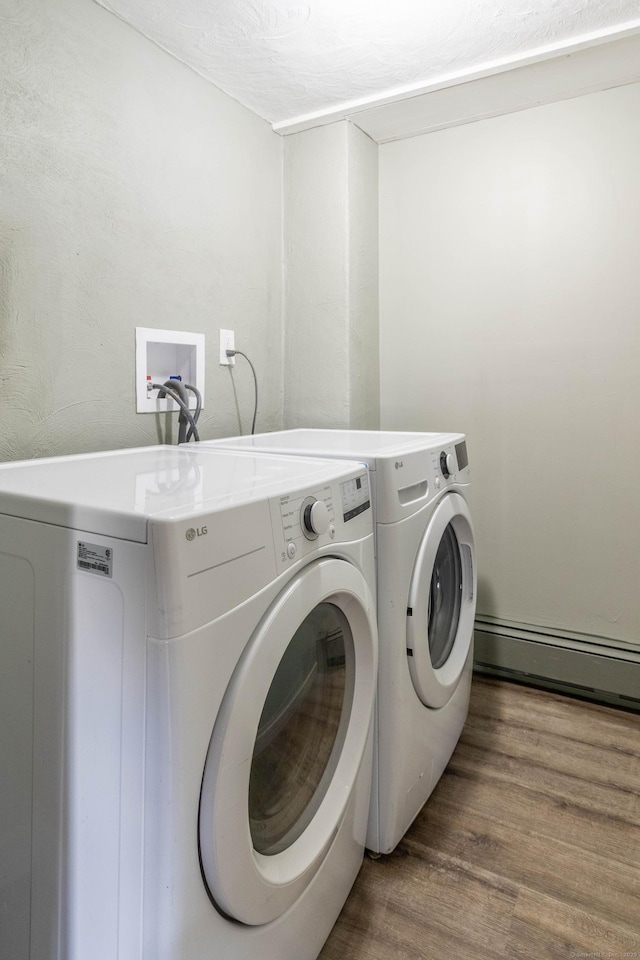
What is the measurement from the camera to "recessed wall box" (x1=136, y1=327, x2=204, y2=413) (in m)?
1.73

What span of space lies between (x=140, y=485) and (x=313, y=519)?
0.97 feet

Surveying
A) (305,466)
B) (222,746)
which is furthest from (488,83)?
(222,746)

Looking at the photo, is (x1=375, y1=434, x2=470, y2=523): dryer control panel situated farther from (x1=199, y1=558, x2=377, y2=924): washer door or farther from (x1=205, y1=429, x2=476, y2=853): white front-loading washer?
(x1=199, y1=558, x2=377, y2=924): washer door

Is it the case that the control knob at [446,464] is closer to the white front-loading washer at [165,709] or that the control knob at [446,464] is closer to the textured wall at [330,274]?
the white front-loading washer at [165,709]

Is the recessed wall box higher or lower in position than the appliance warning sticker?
higher

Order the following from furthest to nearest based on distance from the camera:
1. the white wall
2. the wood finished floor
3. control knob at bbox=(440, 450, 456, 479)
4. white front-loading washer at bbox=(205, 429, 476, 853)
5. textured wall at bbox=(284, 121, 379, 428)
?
1. textured wall at bbox=(284, 121, 379, 428)
2. the white wall
3. control knob at bbox=(440, 450, 456, 479)
4. white front-loading washer at bbox=(205, 429, 476, 853)
5. the wood finished floor

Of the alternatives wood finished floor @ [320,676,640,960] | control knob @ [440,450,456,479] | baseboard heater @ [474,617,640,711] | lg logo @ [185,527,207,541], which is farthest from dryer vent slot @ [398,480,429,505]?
baseboard heater @ [474,617,640,711]

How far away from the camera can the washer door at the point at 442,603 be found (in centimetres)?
135

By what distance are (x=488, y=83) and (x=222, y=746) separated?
214 cm

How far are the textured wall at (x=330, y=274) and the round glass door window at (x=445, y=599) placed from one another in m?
→ 0.78

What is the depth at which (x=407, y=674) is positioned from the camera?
4.42ft

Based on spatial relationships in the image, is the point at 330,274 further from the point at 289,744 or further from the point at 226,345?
the point at 289,744

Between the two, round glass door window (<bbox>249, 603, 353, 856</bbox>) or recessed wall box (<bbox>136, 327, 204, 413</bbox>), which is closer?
round glass door window (<bbox>249, 603, 353, 856</bbox>)

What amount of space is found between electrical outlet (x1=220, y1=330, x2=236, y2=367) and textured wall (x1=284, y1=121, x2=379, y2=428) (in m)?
0.35
